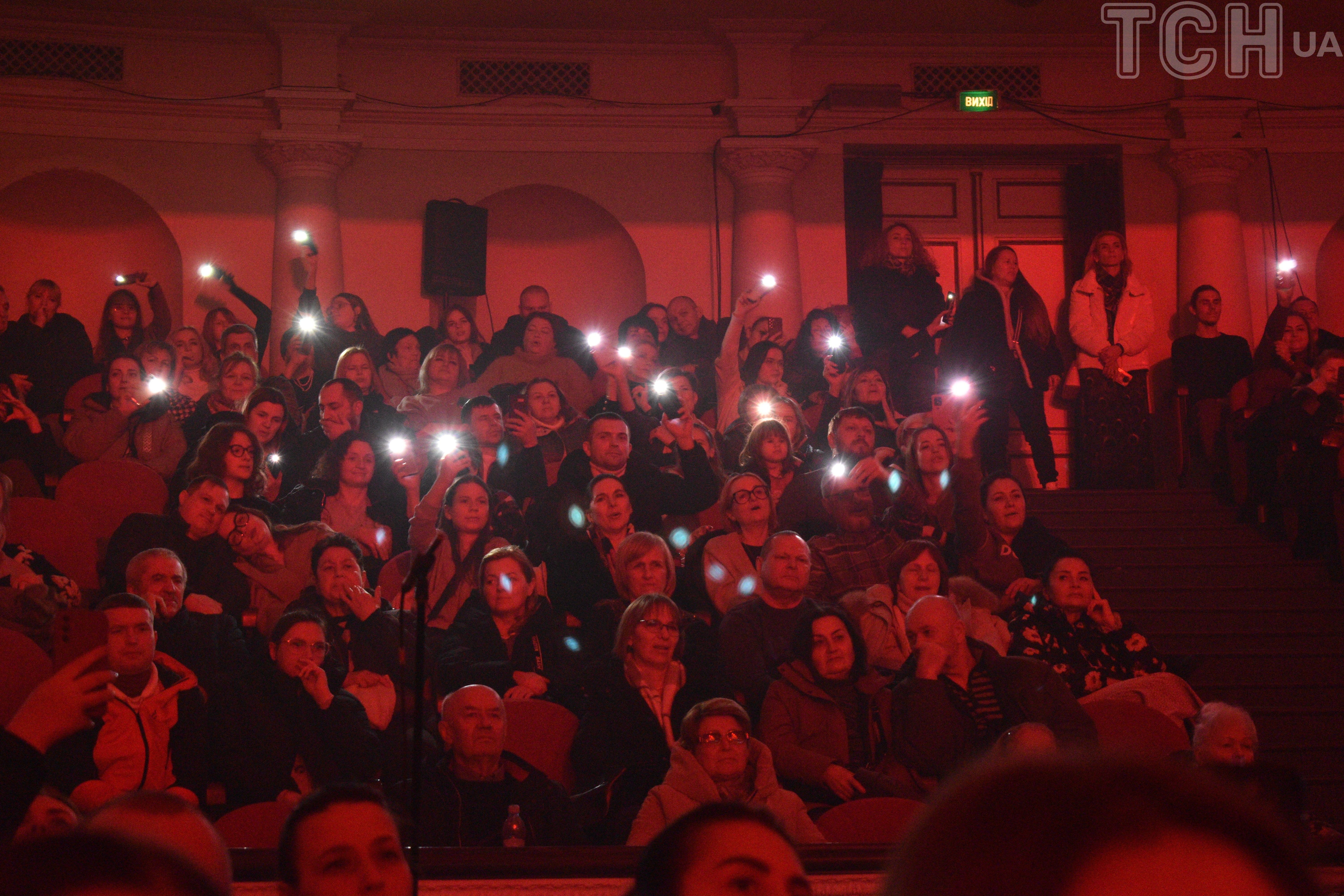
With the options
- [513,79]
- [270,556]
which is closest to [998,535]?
[270,556]

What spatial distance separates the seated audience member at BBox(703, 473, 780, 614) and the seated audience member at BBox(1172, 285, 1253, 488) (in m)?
4.38

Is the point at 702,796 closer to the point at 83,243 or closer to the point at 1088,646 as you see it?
the point at 1088,646

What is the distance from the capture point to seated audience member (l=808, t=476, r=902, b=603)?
5980mm

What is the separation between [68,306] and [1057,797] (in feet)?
39.7

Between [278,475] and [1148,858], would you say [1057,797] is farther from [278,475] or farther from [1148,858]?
[278,475]

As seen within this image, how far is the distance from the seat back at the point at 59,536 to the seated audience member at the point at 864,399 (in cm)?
381

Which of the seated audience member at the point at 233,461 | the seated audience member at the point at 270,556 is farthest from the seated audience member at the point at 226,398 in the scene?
the seated audience member at the point at 270,556

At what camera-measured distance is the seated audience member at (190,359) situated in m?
7.90

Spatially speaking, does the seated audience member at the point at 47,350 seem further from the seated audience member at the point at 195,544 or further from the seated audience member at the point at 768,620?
the seated audience member at the point at 768,620

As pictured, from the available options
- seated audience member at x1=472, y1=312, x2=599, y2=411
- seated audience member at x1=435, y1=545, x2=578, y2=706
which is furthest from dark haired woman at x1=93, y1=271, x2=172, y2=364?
seated audience member at x1=435, y1=545, x2=578, y2=706

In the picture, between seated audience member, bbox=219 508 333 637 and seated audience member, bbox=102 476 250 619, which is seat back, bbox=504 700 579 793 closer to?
seated audience member, bbox=219 508 333 637

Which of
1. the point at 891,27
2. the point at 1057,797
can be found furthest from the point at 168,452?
the point at 891,27

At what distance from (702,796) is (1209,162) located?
880 centimetres

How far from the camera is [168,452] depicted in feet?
21.7
